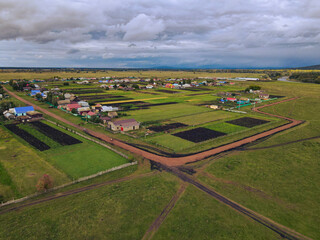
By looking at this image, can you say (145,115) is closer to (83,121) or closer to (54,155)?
(83,121)

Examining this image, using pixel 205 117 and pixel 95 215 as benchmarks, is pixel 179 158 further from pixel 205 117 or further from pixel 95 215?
pixel 205 117

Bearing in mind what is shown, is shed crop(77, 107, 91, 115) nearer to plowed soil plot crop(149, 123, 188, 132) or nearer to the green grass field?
plowed soil plot crop(149, 123, 188, 132)

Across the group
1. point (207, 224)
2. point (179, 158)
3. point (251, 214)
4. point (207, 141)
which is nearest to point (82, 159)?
point (179, 158)

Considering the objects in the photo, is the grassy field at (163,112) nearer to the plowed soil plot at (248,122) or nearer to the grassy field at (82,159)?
the plowed soil plot at (248,122)

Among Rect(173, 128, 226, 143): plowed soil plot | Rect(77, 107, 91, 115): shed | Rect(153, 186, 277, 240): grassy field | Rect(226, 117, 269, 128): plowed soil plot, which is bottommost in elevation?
Rect(153, 186, 277, 240): grassy field

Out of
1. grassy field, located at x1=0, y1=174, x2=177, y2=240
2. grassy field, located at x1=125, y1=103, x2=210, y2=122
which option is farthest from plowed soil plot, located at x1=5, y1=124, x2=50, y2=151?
grassy field, located at x1=125, y1=103, x2=210, y2=122

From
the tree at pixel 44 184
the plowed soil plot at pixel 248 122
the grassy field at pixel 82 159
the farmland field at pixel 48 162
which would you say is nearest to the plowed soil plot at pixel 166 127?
the grassy field at pixel 82 159

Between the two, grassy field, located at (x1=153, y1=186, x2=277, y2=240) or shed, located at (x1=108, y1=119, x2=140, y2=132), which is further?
shed, located at (x1=108, y1=119, x2=140, y2=132)
